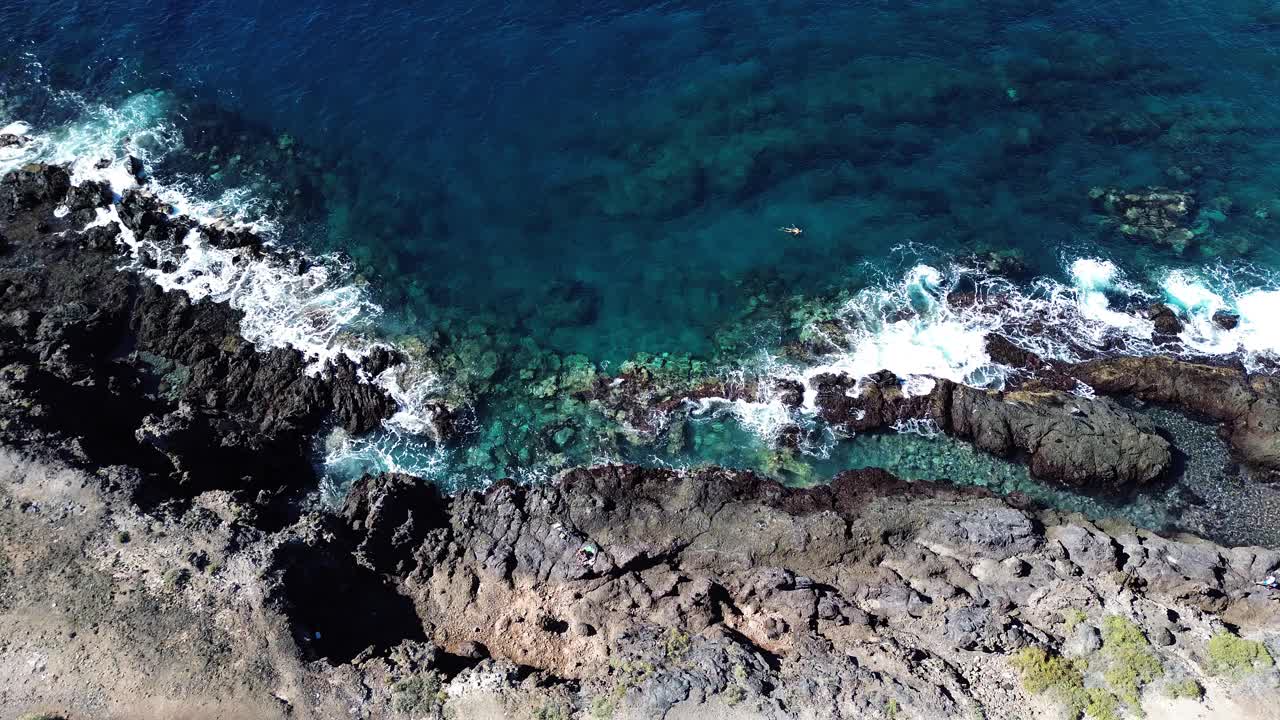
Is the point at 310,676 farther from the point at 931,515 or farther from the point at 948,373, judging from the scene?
the point at 948,373

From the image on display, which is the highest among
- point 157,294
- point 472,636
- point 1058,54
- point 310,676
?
point 1058,54

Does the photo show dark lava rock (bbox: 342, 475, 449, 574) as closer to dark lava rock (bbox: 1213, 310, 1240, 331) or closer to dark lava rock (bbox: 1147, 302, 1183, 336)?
dark lava rock (bbox: 1147, 302, 1183, 336)

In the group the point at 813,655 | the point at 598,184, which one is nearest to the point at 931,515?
the point at 813,655

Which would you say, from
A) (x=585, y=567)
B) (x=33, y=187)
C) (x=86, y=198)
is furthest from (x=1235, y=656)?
(x=33, y=187)

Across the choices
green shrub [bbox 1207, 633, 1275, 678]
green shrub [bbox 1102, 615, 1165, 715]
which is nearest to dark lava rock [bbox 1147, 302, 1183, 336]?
green shrub [bbox 1207, 633, 1275, 678]

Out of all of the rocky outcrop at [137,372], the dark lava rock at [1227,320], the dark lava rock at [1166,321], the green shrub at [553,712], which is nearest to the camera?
the green shrub at [553,712]

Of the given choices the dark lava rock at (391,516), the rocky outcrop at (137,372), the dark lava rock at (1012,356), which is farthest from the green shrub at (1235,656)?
the rocky outcrop at (137,372)

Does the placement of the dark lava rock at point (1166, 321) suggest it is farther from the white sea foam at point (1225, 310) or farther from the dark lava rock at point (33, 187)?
the dark lava rock at point (33, 187)
